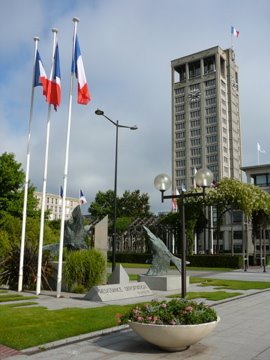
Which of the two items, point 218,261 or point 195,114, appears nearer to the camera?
point 218,261

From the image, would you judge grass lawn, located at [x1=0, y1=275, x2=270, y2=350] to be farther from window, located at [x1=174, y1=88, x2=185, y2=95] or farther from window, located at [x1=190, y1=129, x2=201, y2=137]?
window, located at [x1=174, y1=88, x2=185, y2=95]

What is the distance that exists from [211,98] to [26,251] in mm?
126744

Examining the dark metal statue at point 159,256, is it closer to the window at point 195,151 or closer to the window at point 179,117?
the window at point 195,151

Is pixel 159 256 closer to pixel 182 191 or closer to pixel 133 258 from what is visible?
pixel 182 191

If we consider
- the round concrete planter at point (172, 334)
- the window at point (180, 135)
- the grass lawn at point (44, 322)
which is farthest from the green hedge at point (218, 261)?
the window at point (180, 135)

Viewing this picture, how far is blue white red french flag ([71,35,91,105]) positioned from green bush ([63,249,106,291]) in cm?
662

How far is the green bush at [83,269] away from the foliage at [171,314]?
999cm

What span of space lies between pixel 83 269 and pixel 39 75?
8.60m

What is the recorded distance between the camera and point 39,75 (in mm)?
17859

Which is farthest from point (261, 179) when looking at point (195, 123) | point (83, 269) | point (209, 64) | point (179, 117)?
point (209, 64)

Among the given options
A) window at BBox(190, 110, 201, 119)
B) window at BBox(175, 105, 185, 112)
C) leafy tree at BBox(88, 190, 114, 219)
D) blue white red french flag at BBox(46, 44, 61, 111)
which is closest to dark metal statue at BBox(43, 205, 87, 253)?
blue white red french flag at BBox(46, 44, 61, 111)

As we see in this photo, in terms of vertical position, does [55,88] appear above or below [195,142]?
below

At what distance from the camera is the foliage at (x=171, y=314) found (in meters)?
8.12

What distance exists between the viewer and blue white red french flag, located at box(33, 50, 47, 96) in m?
17.6
